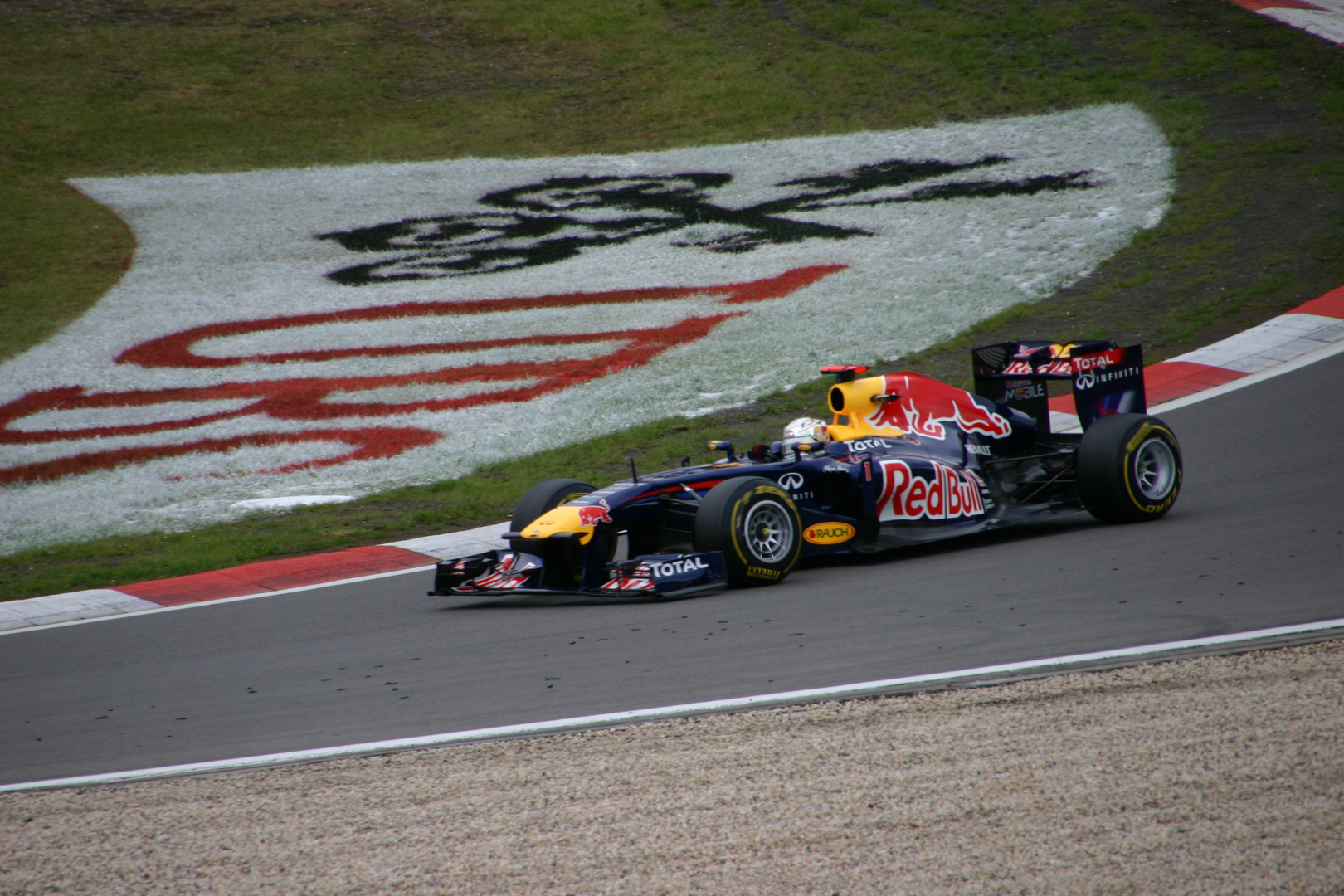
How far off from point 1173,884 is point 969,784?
82 cm

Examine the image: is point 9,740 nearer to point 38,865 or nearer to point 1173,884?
point 38,865

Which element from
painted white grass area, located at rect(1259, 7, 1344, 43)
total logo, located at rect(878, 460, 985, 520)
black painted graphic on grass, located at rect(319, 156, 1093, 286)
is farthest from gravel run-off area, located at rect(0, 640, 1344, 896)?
painted white grass area, located at rect(1259, 7, 1344, 43)

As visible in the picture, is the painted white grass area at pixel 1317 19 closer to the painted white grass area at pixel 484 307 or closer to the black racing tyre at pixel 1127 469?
the painted white grass area at pixel 484 307

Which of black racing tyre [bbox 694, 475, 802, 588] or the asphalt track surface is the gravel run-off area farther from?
black racing tyre [bbox 694, 475, 802, 588]

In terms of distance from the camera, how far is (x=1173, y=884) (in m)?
3.25

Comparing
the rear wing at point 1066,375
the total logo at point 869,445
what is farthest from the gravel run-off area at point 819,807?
the rear wing at point 1066,375

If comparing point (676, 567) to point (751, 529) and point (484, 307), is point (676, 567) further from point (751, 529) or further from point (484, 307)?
point (484, 307)

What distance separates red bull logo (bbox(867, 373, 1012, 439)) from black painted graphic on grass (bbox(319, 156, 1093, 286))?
48.6 feet

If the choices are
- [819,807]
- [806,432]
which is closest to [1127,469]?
[806,432]

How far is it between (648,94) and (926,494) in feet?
90.9

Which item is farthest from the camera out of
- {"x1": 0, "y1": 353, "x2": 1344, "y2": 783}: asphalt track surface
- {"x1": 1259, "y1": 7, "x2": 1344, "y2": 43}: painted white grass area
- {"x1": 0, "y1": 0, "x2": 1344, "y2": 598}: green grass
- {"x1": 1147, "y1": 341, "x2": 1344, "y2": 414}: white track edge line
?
{"x1": 1259, "y1": 7, "x2": 1344, "y2": 43}: painted white grass area

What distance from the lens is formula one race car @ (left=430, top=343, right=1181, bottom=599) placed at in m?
7.62

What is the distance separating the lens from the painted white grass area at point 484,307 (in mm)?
14258

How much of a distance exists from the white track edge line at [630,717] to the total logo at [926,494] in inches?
118
